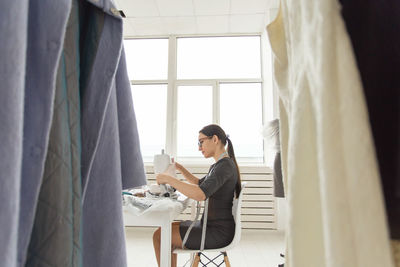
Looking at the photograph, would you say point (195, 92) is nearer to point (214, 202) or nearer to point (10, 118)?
point (214, 202)

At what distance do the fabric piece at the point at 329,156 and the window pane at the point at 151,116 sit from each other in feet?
12.6

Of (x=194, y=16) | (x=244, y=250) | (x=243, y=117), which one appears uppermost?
(x=194, y=16)

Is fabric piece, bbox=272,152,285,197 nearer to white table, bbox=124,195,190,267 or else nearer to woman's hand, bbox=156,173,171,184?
woman's hand, bbox=156,173,171,184

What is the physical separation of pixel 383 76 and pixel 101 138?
0.57 m

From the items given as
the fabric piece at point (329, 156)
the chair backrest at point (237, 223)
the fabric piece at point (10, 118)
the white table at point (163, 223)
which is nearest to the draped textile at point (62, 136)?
the fabric piece at point (10, 118)

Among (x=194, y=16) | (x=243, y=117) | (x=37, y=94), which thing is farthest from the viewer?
(x=243, y=117)

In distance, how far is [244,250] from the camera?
2762mm

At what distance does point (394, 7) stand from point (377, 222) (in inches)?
10.1

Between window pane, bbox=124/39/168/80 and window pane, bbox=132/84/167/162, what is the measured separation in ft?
0.62

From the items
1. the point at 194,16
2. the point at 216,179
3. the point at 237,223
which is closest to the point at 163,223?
the point at 216,179

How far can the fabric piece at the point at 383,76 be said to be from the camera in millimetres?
306

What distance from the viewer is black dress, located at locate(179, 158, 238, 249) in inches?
61.7

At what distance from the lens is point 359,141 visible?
0.87 ft

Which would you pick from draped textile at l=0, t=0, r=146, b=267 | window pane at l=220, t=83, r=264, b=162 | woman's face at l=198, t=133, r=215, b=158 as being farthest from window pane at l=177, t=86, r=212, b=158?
draped textile at l=0, t=0, r=146, b=267
